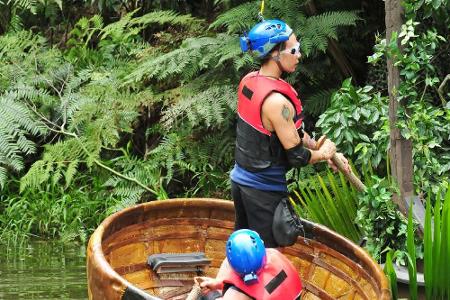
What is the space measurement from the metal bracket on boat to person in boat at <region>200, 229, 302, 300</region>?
4.91ft

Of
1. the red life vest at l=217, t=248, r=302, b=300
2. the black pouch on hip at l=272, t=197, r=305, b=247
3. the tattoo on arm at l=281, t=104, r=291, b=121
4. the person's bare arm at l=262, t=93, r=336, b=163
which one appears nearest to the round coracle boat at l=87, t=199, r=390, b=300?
the black pouch on hip at l=272, t=197, r=305, b=247

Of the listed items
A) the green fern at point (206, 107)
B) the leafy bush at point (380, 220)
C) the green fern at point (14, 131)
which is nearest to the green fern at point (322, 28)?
the green fern at point (206, 107)

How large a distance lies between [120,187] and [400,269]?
13.0 feet

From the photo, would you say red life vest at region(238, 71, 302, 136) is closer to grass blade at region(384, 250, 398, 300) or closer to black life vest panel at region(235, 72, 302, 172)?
black life vest panel at region(235, 72, 302, 172)

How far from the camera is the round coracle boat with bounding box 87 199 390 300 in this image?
522 centimetres

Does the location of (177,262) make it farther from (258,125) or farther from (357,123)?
(357,123)

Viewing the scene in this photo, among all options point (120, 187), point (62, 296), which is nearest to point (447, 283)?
point (62, 296)

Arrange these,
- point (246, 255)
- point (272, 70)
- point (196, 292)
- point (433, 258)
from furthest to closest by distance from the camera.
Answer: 1. point (433, 258)
2. point (272, 70)
3. point (196, 292)
4. point (246, 255)

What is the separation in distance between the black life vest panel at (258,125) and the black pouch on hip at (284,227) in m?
0.25

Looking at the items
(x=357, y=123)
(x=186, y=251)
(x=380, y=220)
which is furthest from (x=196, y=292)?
(x=357, y=123)

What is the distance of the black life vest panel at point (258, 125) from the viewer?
→ 5133 mm

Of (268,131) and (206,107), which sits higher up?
(268,131)

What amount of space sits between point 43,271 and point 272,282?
4.05m

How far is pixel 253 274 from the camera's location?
14.8ft
